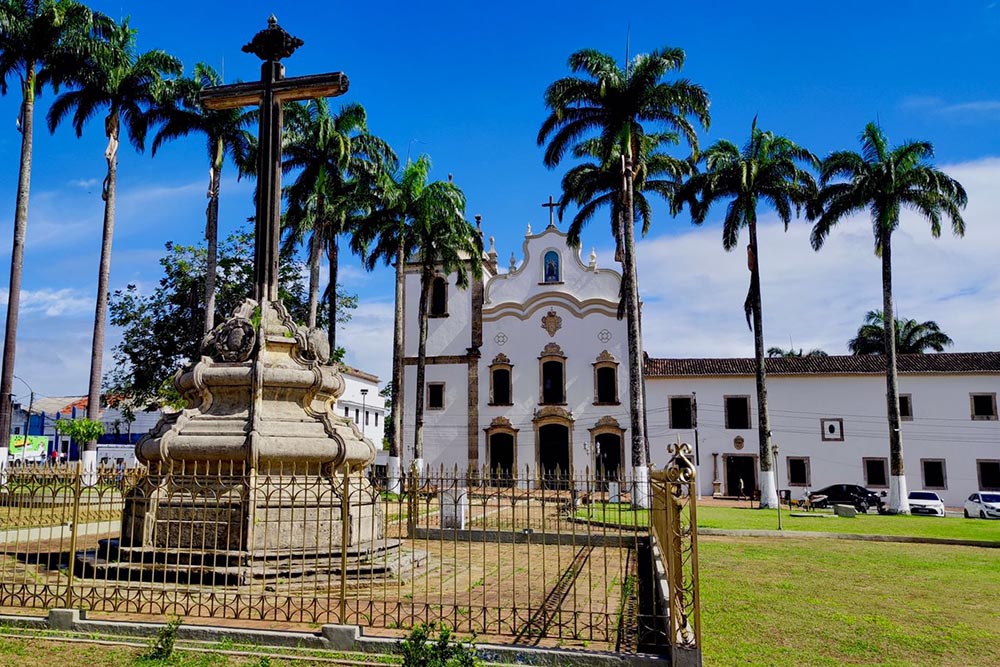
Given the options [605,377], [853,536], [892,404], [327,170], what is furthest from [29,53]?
[892,404]

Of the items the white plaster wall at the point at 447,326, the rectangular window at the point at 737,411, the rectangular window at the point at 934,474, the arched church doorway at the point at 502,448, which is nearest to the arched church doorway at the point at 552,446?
the arched church doorway at the point at 502,448

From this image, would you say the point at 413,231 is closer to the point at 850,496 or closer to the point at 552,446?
the point at 552,446

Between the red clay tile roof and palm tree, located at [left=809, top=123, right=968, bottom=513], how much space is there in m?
6.46

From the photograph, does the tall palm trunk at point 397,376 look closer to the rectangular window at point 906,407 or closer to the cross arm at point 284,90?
the cross arm at point 284,90

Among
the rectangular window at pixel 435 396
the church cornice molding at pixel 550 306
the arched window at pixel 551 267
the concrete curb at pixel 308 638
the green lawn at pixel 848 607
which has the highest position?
the arched window at pixel 551 267

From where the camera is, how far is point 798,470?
110 feet

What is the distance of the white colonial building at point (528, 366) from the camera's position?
3394 centimetres

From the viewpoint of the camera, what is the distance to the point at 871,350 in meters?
49.7

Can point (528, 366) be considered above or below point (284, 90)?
below

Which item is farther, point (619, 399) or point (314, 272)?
point (619, 399)

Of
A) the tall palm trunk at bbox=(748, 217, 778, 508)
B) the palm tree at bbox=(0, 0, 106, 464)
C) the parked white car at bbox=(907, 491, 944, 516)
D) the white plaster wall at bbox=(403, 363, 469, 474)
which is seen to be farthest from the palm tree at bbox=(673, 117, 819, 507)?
the palm tree at bbox=(0, 0, 106, 464)

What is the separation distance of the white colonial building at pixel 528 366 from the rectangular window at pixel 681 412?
2604 millimetres

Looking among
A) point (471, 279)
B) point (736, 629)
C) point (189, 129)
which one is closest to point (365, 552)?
point (736, 629)

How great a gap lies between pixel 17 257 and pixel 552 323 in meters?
21.8
